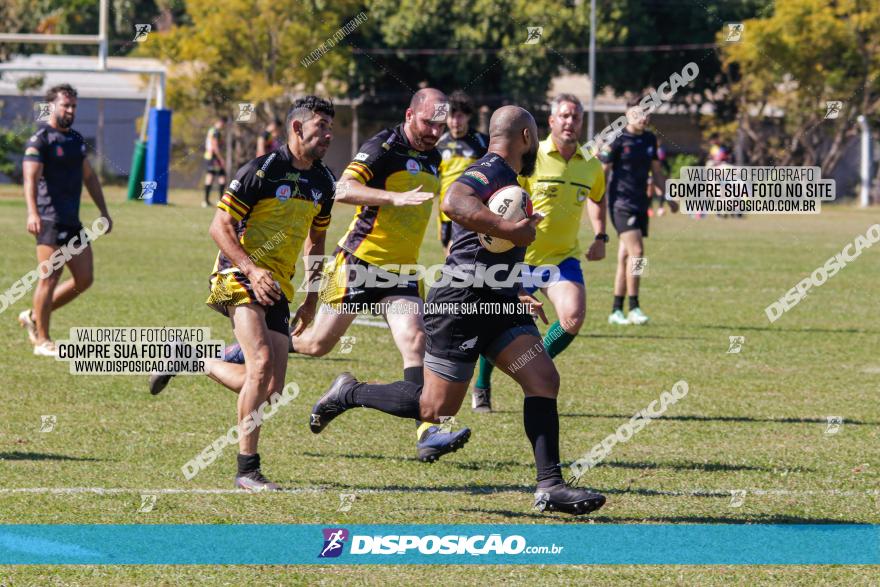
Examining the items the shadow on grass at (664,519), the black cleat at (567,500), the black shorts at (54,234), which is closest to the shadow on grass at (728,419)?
the shadow on grass at (664,519)

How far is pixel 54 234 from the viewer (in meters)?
12.7

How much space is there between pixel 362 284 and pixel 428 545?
2843 mm

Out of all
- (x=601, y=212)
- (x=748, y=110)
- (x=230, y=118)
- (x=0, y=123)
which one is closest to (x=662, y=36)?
(x=748, y=110)

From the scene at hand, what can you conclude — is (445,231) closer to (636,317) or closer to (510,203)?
(636,317)

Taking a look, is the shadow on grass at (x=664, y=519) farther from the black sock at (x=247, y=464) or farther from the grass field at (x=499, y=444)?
the black sock at (x=247, y=464)

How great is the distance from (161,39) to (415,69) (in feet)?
48.1

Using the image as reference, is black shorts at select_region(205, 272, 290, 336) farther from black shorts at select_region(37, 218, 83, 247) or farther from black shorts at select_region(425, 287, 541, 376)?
black shorts at select_region(37, 218, 83, 247)

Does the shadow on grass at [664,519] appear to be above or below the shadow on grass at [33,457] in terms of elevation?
above

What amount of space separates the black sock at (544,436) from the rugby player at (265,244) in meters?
1.49

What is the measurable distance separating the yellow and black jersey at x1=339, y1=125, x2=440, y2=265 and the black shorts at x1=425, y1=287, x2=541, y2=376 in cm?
183

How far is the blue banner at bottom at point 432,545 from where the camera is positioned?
6.23m

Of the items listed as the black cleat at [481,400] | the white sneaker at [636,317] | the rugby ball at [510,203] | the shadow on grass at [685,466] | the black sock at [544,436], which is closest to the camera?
the rugby ball at [510,203]

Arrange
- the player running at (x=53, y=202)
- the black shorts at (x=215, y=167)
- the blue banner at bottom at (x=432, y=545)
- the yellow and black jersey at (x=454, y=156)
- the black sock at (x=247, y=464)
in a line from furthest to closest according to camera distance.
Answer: the black shorts at (x=215, y=167)
the yellow and black jersey at (x=454, y=156)
the player running at (x=53, y=202)
the black sock at (x=247, y=464)
the blue banner at bottom at (x=432, y=545)

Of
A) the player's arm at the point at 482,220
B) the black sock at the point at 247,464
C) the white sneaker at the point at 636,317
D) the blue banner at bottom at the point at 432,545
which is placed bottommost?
the white sneaker at the point at 636,317
